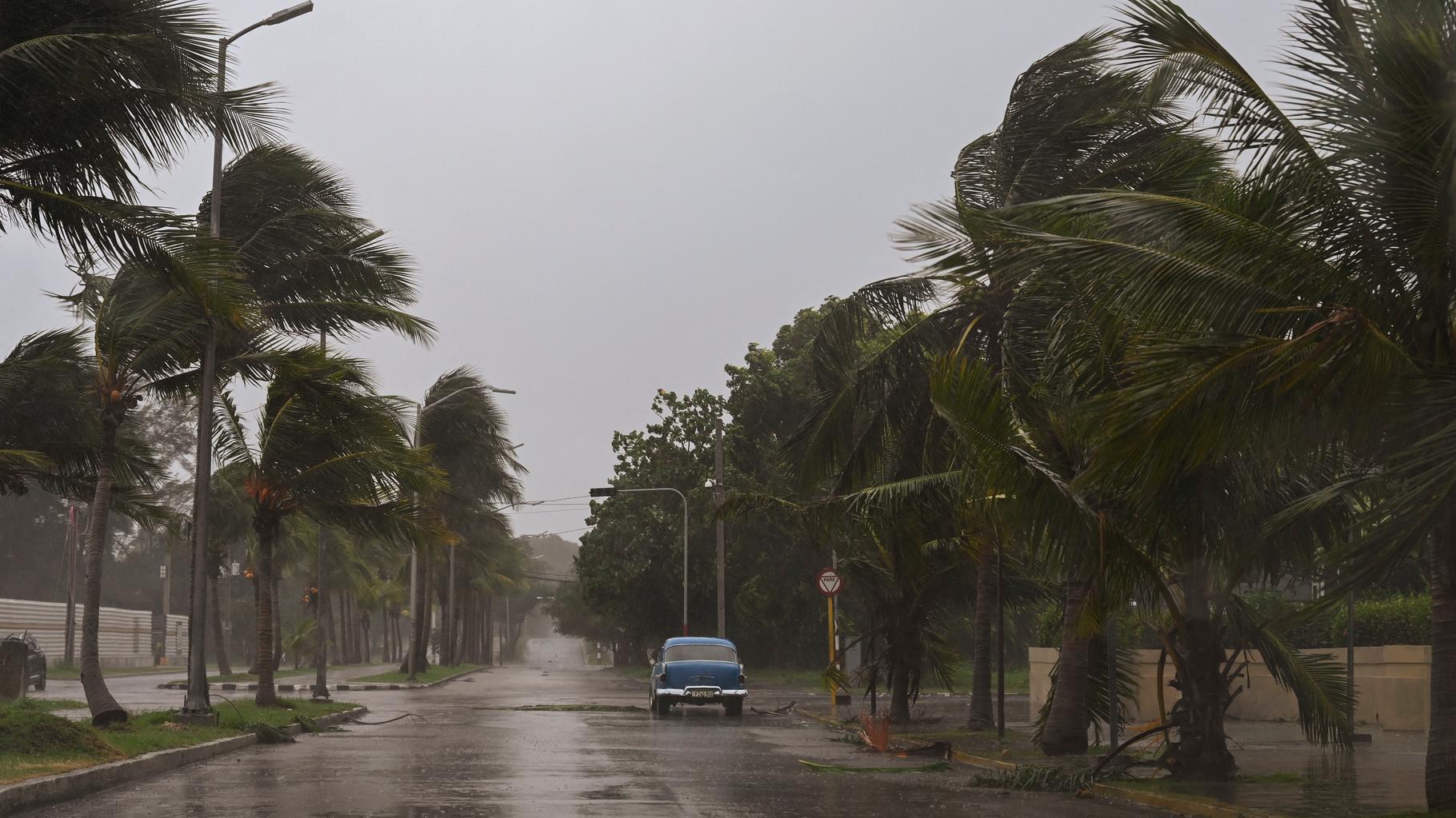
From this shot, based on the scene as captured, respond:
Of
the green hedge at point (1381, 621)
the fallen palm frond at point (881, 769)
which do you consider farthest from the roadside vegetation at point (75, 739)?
the green hedge at point (1381, 621)

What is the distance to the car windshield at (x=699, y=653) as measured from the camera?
3238 centimetres

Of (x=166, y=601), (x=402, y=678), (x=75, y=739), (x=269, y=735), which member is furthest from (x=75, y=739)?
(x=166, y=601)

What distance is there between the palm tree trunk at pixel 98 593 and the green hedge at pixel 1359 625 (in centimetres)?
1523

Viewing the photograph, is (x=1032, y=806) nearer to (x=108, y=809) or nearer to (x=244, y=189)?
(x=108, y=809)

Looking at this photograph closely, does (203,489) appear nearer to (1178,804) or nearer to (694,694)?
(694,694)

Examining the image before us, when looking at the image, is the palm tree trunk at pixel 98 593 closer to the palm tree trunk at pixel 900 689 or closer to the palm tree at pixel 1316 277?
the palm tree trunk at pixel 900 689

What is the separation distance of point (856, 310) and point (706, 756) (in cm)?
666

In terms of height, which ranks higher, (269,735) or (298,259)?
(298,259)

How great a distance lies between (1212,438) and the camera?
965 cm

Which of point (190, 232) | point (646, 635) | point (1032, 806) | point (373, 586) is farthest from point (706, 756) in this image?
point (373, 586)

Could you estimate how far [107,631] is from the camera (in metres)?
75.4

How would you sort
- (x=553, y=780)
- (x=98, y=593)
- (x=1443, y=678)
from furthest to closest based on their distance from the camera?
(x=98, y=593) < (x=553, y=780) < (x=1443, y=678)

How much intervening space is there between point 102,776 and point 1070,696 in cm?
1065

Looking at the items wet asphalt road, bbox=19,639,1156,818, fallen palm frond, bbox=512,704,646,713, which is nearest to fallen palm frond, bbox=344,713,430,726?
wet asphalt road, bbox=19,639,1156,818
